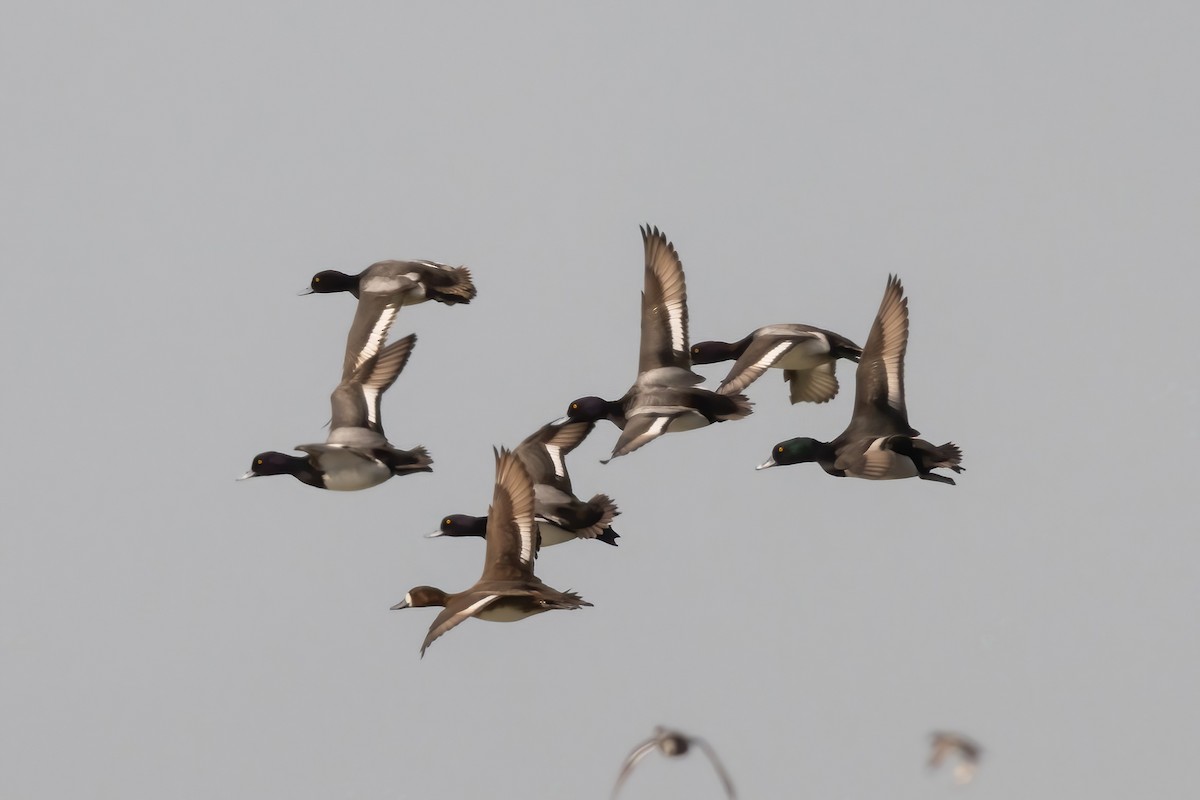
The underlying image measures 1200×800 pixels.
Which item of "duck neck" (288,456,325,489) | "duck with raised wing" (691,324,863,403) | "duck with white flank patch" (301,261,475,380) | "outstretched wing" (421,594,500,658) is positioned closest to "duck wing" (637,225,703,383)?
"duck with raised wing" (691,324,863,403)

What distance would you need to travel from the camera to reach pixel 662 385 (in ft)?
87.1

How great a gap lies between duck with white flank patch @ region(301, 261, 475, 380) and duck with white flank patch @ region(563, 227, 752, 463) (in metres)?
2.42

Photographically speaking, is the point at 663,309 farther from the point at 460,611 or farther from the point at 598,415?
the point at 460,611

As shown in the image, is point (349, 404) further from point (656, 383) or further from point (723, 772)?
point (723, 772)

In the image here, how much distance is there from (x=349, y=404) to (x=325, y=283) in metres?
2.56

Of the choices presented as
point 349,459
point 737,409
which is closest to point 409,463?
point 349,459

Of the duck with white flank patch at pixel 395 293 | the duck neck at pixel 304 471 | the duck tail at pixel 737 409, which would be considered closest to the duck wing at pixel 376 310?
the duck with white flank patch at pixel 395 293

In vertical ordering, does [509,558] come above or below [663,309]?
A: below

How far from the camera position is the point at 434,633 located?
21.2 meters

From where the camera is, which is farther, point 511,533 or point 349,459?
point 349,459

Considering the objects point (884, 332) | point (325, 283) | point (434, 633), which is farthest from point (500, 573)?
point (325, 283)

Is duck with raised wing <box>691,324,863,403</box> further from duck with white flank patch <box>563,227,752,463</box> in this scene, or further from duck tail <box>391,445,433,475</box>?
duck tail <box>391,445,433,475</box>

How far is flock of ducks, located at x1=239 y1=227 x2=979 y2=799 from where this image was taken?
2297 centimetres

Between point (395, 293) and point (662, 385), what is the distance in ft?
14.6
